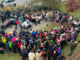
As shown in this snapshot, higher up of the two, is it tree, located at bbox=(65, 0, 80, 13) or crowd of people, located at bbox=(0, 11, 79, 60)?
tree, located at bbox=(65, 0, 80, 13)

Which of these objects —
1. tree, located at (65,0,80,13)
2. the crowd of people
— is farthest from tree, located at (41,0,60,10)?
the crowd of people

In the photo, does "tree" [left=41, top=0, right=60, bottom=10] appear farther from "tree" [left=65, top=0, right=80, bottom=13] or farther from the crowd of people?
the crowd of people

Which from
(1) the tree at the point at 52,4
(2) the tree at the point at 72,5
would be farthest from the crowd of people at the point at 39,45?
(1) the tree at the point at 52,4

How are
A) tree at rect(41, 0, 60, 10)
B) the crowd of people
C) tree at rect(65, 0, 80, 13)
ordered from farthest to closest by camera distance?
tree at rect(41, 0, 60, 10), tree at rect(65, 0, 80, 13), the crowd of people

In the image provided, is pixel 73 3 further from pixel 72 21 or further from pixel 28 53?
pixel 28 53

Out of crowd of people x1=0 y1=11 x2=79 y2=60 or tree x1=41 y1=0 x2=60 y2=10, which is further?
tree x1=41 y1=0 x2=60 y2=10

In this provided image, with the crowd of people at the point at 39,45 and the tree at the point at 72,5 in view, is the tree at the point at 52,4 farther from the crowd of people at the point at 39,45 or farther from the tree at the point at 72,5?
the crowd of people at the point at 39,45

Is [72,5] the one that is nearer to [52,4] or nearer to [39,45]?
[52,4]

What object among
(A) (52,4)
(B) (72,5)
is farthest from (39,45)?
(A) (52,4)

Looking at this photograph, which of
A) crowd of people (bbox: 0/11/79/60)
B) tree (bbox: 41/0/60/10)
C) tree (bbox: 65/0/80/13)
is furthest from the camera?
tree (bbox: 41/0/60/10)

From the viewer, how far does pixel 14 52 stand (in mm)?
10312

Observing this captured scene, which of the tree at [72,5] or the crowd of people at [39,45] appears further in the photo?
the tree at [72,5]

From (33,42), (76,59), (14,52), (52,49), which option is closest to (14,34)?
(14,52)

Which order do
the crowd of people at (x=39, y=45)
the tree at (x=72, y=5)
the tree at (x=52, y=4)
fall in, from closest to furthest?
the crowd of people at (x=39, y=45) < the tree at (x=72, y=5) < the tree at (x=52, y=4)
